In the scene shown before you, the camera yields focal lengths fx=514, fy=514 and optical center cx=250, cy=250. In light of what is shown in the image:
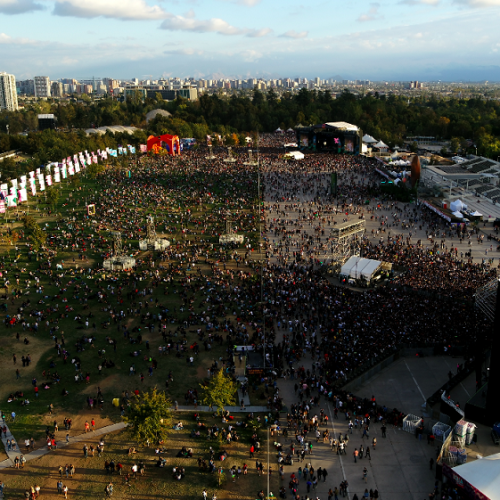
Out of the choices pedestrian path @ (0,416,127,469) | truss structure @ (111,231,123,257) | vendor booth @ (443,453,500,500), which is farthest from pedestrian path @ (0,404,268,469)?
truss structure @ (111,231,123,257)

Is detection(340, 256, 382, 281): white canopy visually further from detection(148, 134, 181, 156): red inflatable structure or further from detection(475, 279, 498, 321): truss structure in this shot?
detection(148, 134, 181, 156): red inflatable structure

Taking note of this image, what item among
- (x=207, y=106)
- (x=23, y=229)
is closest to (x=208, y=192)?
(x=23, y=229)

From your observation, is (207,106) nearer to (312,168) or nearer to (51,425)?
(312,168)

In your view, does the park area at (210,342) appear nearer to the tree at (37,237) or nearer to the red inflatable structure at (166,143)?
the tree at (37,237)

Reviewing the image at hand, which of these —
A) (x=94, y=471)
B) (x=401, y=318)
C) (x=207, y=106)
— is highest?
(x=207, y=106)

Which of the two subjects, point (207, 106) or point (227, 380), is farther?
point (207, 106)

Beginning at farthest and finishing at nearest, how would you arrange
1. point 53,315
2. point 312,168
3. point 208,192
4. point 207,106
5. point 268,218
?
point 207,106 → point 312,168 → point 208,192 → point 268,218 → point 53,315

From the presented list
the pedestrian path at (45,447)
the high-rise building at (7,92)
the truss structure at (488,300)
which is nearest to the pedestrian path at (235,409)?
the pedestrian path at (45,447)
